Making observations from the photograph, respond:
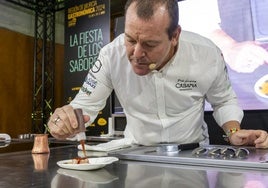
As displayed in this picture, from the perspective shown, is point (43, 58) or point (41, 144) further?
point (43, 58)

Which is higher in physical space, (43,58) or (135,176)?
(43,58)

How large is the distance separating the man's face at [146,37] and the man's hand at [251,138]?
393 mm

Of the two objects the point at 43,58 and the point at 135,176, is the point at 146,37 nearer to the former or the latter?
the point at 135,176

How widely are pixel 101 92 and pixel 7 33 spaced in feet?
14.9

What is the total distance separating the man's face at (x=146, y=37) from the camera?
3.25 ft

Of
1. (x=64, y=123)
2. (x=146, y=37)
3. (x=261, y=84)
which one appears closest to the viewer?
(x=64, y=123)

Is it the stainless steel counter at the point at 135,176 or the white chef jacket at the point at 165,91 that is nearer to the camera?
the stainless steel counter at the point at 135,176

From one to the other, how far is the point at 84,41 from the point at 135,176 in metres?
3.90

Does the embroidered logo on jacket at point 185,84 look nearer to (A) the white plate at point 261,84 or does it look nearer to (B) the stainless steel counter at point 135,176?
(B) the stainless steel counter at point 135,176

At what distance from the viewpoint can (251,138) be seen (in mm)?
1120

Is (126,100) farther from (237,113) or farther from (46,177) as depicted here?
(46,177)

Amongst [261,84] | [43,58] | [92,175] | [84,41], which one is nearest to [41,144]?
[92,175]

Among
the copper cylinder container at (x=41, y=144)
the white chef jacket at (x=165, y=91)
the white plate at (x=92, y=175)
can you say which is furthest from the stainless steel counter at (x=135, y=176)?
the white chef jacket at (x=165, y=91)

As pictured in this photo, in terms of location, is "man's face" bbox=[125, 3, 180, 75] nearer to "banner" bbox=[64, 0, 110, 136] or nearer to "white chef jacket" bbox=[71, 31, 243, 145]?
"white chef jacket" bbox=[71, 31, 243, 145]
